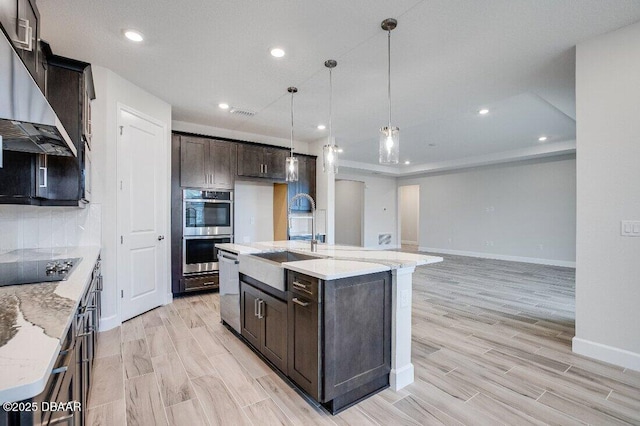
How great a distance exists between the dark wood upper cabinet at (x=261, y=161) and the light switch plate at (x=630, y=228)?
4.34 meters

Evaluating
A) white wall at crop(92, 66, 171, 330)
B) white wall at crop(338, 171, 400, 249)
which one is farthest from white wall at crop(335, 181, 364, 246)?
white wall at crop(92, 66, 171, 330)

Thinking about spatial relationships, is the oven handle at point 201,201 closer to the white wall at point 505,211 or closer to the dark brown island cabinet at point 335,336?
the dark brown island cabinet at point 335,336

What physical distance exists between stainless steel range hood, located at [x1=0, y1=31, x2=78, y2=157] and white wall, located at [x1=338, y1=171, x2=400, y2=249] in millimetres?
8052

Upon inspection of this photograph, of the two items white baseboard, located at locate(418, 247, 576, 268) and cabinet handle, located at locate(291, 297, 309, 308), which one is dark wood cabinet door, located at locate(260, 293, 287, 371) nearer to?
cabinet handle, located at locate(291, 297, 309, 308)

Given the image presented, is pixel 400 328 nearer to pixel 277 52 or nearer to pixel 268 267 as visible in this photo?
pixel 268 267

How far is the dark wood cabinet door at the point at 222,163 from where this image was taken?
468 cm

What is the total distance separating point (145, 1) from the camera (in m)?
2.15

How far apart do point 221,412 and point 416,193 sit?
1146 cm

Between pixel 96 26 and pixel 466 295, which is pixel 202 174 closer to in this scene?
pixel 96 26

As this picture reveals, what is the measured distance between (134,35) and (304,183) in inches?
137

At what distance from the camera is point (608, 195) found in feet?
8.30

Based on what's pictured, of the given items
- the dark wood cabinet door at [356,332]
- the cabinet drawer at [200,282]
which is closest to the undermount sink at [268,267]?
the dark wood cabinet door at [356,332]

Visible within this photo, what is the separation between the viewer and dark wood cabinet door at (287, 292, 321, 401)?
1.86m

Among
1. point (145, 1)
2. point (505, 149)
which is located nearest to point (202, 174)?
point (145, 1)
